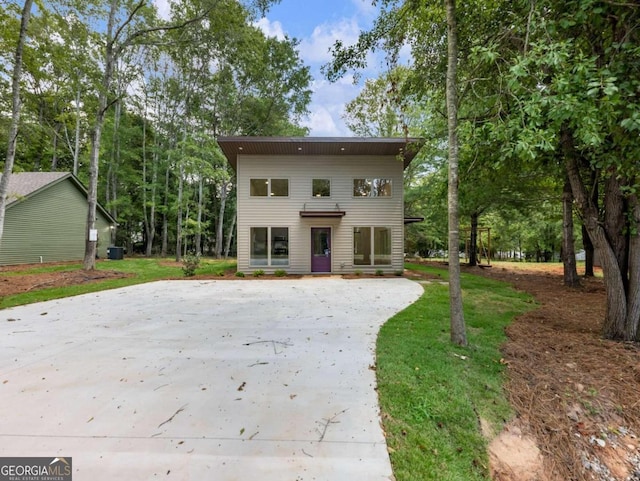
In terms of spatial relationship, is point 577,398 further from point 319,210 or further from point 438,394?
point 319,210

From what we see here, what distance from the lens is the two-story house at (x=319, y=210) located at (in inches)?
455

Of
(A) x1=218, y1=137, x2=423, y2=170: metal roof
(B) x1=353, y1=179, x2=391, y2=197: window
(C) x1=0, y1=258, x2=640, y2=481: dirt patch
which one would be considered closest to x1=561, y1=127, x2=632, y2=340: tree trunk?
(C) x1=0, y1=258, x2=640, y2=481: dirt patch

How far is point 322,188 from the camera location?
38.7 ft

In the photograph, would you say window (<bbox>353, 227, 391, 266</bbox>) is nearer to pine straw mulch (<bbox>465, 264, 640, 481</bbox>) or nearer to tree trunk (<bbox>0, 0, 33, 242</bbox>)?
pine straw mulch (<bbox>465, 264, 640, 481</bbox>)

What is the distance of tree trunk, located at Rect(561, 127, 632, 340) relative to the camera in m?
3.94

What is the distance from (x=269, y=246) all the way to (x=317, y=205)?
2551 mm

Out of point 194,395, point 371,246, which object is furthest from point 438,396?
point 371,246

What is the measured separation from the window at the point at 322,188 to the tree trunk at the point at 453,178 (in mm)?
8220

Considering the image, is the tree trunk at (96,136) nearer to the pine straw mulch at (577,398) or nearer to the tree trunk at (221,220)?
the tree trunk at (221,220)

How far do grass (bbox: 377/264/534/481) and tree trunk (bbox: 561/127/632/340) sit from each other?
1.38 metres

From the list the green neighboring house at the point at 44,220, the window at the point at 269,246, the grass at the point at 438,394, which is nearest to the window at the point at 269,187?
the window at the point at 269,246

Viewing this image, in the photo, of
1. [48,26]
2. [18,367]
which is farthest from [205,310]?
[48,26]

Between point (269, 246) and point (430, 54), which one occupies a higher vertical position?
point (430, 54)

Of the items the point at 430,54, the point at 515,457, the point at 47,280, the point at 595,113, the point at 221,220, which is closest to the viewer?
the point at 515,457
